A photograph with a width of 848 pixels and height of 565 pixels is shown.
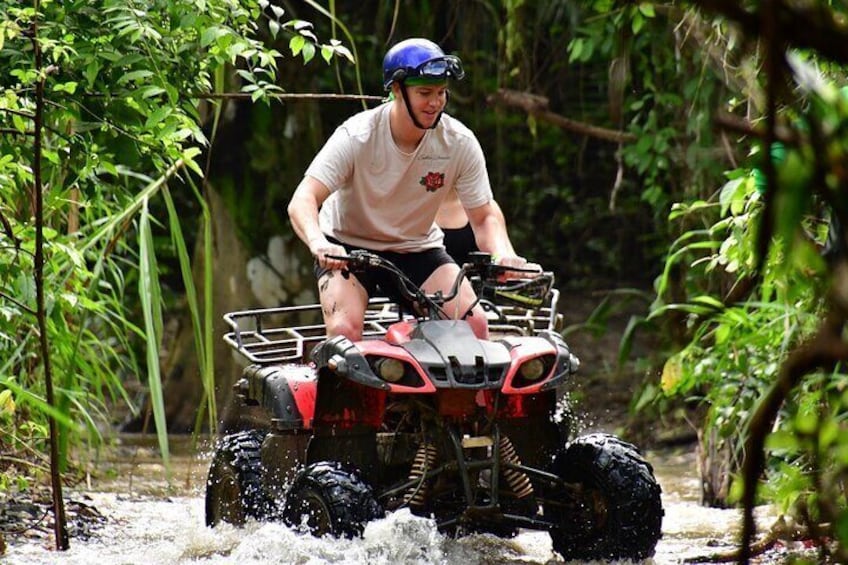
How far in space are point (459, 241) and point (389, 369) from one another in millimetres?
2010

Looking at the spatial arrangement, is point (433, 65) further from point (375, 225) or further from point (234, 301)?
point (234, 301)

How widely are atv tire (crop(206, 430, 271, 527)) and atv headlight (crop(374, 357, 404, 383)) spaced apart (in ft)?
2.99

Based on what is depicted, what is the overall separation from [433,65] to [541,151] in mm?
9109

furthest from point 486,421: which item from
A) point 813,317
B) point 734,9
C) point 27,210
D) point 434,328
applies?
point 734,9

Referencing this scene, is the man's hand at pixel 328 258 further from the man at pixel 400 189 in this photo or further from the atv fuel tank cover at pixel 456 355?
the atv fuel tank cover at pixel 456 355

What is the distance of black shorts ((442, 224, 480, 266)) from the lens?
6730 mm

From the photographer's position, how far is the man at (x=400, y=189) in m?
5.27

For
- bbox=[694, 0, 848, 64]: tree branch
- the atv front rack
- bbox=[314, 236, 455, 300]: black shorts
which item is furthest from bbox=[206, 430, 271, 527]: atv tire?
bbox=[694, 0, 848, 64]: tree branch

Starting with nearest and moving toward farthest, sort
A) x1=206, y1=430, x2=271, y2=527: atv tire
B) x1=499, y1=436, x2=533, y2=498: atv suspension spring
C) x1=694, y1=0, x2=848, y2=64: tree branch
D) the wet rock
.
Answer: x1=694, y1=0, x2=848, y2=64: tree branch < x1=499, y1=436, x2=533, y2=498: atv suspension spring < x1=206, y1=430, x2=271, y2=527: atv tire < the wet rock

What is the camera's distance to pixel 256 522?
543 cm

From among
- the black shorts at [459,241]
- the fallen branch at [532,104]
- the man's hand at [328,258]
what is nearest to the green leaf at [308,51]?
the man's hand at [328,258]

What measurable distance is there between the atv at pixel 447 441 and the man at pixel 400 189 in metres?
0.15

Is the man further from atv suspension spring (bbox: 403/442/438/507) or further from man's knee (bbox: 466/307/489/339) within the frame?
atv suspension spring (bbox: 403/442/438/507)

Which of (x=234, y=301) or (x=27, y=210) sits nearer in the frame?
(x=27, y=210)
